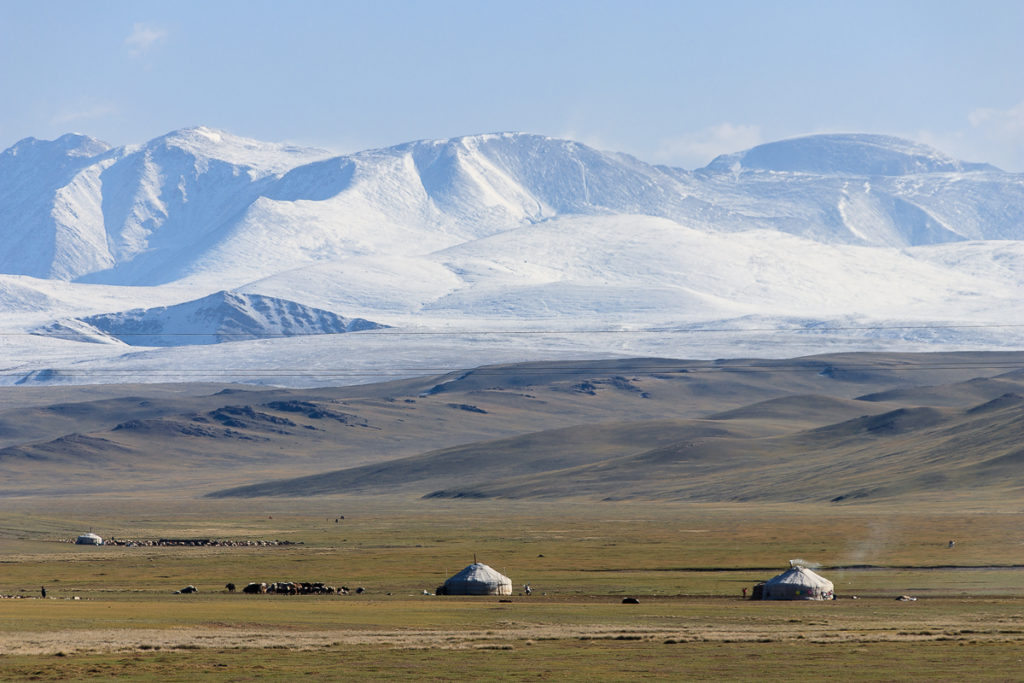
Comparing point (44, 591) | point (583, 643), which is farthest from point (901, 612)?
point (44, 591)

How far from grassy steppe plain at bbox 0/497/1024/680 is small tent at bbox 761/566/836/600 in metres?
1.28

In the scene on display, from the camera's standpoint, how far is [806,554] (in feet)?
358

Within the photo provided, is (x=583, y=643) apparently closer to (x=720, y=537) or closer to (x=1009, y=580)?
(x=1009, y=580)

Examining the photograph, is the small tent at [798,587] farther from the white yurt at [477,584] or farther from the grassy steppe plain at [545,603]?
the white yurt at [477,584]

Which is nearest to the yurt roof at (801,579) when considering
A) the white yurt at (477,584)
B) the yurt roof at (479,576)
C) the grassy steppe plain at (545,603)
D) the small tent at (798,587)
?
the small tent at (798,587)

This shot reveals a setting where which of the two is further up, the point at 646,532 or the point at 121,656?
the point at 121,656

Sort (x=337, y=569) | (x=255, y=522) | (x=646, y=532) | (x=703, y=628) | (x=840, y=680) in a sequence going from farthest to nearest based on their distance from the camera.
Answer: (x=255, y=522) < (x=646, y=532) < (x=337, y=569) < (x=703, y=628) < (x=840, y=680)

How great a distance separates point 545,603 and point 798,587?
1279 centimetres

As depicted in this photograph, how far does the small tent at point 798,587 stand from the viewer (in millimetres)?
78375

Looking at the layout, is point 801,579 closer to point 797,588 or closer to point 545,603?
point 797,588

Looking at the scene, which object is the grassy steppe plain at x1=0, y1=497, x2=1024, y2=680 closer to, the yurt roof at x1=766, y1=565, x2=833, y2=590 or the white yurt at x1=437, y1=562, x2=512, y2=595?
the yurt roof at x1=766, y1=565, x2=833, y2=590

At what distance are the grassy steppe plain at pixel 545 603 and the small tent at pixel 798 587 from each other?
1.28 meters

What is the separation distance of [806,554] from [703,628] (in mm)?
50312

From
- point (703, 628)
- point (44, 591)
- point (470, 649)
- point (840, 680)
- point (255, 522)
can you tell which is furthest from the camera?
point (255, 522)
